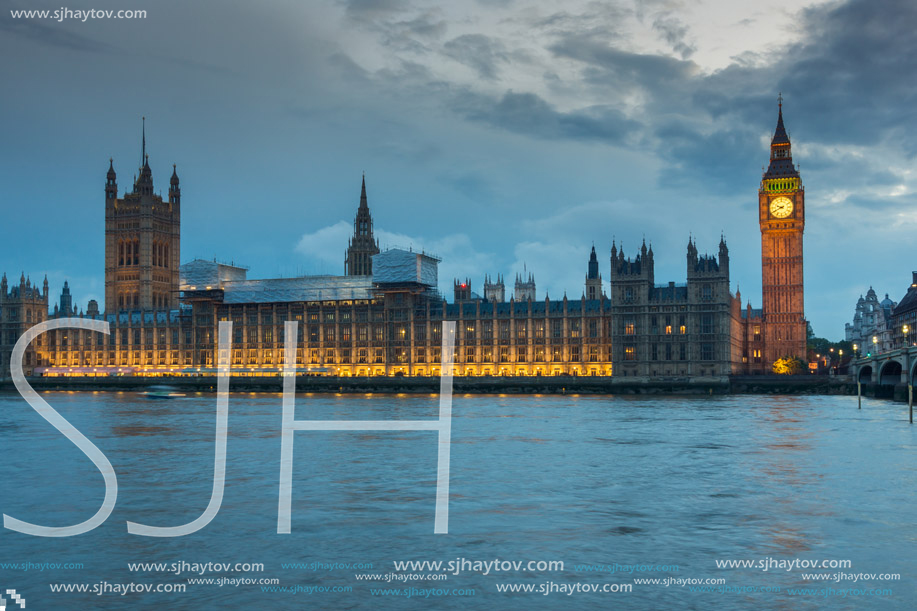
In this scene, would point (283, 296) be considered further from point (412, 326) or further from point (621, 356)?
point (621, 356)

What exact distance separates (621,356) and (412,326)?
34.1 meters

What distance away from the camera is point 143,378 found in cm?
15138

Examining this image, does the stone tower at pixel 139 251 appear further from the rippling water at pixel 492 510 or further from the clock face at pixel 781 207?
the rippling water at pixel 492 510

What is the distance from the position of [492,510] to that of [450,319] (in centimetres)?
11863

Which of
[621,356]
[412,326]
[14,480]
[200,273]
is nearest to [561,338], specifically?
[621,356]

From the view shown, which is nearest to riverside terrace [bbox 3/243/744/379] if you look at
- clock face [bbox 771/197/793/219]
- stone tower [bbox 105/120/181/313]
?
stone tower [bbox 105/120/181/313]

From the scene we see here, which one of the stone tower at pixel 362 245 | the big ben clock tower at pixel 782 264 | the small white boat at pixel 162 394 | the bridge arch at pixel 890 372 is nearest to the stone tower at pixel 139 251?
the stone tower at pixel 362 245

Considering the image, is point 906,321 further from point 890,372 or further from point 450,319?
point 450,319

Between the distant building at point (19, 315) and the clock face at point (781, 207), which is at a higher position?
the clock face at point (781, 207)

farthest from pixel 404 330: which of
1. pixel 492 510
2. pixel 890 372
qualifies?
pixel 492 510

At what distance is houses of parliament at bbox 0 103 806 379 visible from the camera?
13000cm

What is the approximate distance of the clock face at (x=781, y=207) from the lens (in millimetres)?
154000

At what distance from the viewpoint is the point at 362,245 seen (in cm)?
19200

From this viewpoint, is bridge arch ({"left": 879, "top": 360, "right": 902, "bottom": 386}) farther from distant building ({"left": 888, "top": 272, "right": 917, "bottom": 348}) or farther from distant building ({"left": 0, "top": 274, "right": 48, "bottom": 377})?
distant building ({"left": 0, "top": 274, "right": 48, "bottom": 377})
